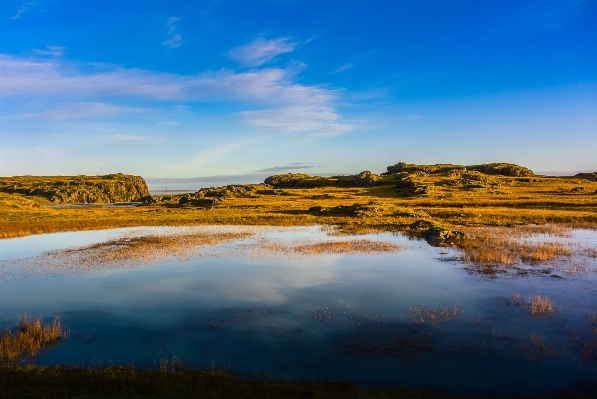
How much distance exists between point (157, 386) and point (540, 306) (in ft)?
59.8

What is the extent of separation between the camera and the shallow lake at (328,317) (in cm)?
1349

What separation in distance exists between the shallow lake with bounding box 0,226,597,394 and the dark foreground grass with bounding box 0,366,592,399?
1.06m

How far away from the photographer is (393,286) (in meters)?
23.5

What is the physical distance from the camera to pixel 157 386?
1149cm

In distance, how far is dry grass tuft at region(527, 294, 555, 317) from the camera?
725 inches

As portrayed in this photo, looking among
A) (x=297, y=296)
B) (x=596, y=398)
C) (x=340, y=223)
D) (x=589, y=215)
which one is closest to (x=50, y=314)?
(x=297, y=296)

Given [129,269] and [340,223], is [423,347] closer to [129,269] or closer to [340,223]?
[129,269]

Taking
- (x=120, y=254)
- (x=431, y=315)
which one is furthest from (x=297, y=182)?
(x=431, y=315)

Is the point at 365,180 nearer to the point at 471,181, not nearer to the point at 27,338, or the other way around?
the point at 471,181

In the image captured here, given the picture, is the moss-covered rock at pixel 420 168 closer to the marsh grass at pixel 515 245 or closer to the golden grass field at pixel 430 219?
the golden grass field at pixel 430 219

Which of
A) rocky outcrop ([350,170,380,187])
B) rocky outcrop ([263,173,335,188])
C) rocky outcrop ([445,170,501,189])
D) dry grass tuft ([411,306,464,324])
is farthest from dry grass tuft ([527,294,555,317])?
rocky outcrop ([263,173,335,188])

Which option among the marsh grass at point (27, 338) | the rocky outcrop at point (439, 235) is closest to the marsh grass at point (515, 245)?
the rocky outcrop at point (439, 235)

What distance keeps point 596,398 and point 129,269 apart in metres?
28.1

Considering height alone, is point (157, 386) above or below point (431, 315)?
above
